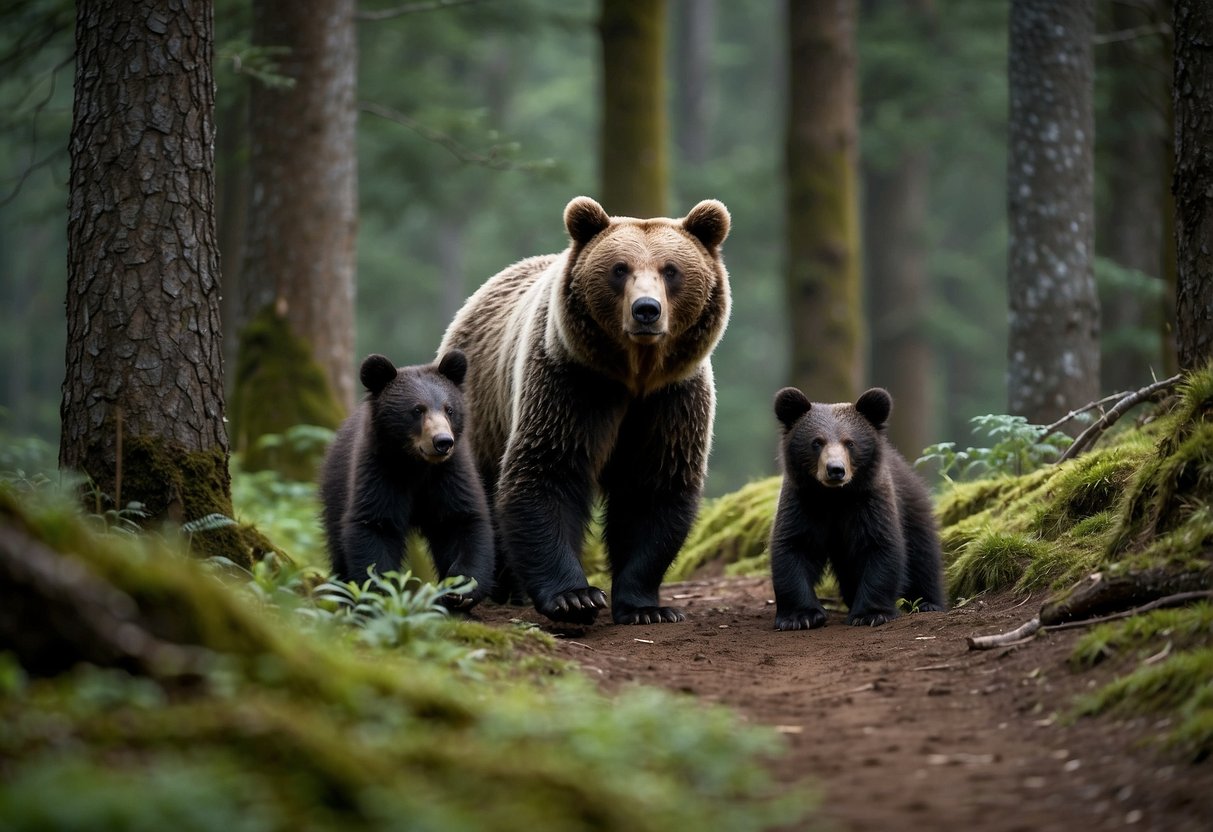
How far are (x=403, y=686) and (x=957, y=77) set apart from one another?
76.3 feet

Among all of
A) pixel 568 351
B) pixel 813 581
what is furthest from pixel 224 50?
pixel 813 581

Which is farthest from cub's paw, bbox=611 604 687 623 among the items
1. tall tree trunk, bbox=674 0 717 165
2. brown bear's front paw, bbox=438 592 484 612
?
tall tree trunk, bbox=674 0 717 165

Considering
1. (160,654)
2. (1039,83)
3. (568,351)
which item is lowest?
(160,654)

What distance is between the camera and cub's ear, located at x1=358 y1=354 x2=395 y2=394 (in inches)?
283

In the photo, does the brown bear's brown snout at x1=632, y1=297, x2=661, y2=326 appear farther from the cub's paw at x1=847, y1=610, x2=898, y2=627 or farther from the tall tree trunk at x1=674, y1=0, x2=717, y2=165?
the tall tree trunk at x1=674, y1=0, x2=717, y2=165

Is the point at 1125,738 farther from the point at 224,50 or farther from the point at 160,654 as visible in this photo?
the point at 224,50

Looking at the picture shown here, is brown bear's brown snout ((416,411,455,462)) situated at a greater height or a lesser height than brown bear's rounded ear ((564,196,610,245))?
lesser

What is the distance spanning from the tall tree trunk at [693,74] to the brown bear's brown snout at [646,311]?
112 ft

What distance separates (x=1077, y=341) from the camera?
34.3 feet

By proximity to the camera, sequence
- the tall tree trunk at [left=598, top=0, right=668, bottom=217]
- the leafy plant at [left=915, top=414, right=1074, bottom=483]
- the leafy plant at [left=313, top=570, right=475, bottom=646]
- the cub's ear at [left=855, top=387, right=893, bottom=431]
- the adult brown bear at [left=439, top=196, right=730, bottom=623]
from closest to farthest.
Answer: the leafy plant at [left=313, top=570, right=475, bottom=646]
the adult brown bear at [left=439, top=196, right=730, bottom=623]
the cub's ear at [left=855, top=387, right=893, bottom=431]
the leafy plant at [left=915, top=414, right=1074, bottom=483]
the tall tree trunk at [left=598, top=0, right=668, bottom=217]

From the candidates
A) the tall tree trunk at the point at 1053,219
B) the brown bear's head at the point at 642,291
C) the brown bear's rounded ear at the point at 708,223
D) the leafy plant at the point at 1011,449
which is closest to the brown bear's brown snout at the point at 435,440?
the brown bear's head at the point at 642,291

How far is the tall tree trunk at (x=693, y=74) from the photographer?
40.6 metres

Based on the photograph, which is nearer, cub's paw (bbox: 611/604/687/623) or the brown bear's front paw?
the brown bear's front paw

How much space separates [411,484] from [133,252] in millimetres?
1945
